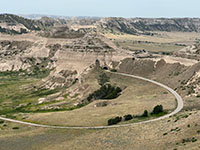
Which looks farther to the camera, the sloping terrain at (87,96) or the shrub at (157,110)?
the shrub at (157,110)

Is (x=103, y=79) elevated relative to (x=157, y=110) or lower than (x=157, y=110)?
elevated

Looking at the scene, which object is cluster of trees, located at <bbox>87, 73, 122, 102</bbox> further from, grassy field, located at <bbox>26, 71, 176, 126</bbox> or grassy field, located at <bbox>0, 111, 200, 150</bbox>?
grassy field, located at <bbox>0, 111, 200, 150</bbox>

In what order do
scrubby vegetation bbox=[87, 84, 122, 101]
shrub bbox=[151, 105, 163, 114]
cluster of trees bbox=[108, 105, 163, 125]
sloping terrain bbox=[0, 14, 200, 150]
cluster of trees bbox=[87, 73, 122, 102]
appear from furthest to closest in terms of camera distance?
1. scrubby vegetation bbox=[87, 84, 122, 101]
2. cluster of trees bbox=[87, 73, 122, 102]
3. shrub bbox=[151, 105, 163, 114]
4. cluster of trees bbox=[108, 105, 163, 125]
5. sloping terrain bbox=[0, 14, 200, 150]

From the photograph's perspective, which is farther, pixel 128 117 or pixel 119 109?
pixel 119 109

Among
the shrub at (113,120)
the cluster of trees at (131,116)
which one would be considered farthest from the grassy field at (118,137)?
the cluster of trees at (131,116)

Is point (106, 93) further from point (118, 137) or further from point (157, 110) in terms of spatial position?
point (118, 137)

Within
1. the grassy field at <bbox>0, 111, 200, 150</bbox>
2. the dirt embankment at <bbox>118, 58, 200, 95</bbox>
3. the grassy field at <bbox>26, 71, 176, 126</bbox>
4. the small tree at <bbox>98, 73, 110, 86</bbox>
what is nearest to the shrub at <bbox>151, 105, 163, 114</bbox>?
the grassy field at <bbox>26, 71, 176, 126</bbox>

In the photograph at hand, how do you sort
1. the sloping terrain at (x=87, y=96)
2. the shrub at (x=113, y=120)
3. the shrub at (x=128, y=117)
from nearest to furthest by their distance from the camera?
the sloping terrain at (x=87, y=96)
the shrub at (x=113, y=120)
the shrub at (x=128, y=117)

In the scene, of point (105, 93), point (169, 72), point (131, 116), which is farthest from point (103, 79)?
point (131, 116)

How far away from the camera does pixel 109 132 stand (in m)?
47.1

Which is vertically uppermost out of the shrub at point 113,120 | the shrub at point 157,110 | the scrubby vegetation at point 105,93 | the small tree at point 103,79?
the small tree at point 103,79

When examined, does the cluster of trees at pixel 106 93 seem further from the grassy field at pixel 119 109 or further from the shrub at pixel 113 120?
the shrub at pixel 113 120

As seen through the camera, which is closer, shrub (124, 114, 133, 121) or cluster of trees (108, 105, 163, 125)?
cluster of trees (108, 105, 163, 125)

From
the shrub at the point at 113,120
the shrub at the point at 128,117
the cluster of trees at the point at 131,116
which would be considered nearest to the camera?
the shrub at the point at 113,120
